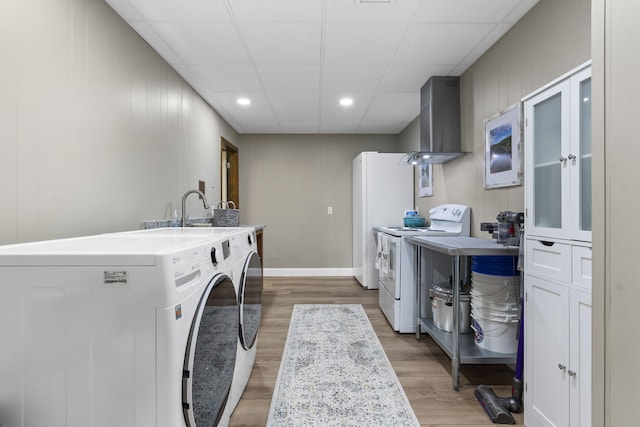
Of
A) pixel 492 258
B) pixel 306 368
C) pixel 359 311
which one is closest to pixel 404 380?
pixel 306 368

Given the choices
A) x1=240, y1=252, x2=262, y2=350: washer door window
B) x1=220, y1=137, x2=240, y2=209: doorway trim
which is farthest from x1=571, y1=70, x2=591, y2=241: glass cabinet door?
x1=220, y1=137, x2=240, y2=209: doorway trim

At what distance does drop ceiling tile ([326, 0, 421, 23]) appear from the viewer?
190 cm

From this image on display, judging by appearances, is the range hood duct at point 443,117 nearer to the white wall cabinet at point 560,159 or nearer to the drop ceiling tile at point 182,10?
the white wall cabinet at point 560,159

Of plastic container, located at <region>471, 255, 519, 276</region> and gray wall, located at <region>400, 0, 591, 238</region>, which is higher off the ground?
gray wall, located at <region>400, 0, 591, 238</region>

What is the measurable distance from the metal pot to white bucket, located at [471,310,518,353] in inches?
11.0

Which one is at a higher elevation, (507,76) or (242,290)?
(507,76)

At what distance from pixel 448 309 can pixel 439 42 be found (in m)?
1.93

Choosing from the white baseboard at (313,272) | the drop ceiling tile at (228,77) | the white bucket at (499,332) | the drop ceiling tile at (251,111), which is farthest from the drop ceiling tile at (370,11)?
the white baseboard at (313,272)

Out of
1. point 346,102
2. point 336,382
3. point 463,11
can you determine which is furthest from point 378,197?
point 336,382

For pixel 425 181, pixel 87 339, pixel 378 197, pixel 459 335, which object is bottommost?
pixel 459 335

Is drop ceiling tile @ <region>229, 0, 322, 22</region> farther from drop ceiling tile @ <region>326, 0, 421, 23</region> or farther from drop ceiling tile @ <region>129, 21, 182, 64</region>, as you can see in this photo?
drop ceiling tile @ <region>129, 21, 182, 64</region>

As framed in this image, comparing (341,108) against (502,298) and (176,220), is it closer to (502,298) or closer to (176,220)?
(176,220)

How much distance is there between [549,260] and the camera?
1.42 meters

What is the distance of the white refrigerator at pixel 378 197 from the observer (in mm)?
4277
